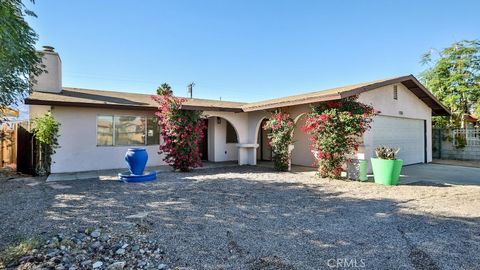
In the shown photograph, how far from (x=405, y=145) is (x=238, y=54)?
11.9 metres

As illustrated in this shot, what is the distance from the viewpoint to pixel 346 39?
14.1 m

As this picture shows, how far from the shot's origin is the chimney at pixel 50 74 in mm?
11341

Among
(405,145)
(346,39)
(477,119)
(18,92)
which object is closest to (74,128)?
(18,92)

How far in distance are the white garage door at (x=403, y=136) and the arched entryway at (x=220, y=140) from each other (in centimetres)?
665

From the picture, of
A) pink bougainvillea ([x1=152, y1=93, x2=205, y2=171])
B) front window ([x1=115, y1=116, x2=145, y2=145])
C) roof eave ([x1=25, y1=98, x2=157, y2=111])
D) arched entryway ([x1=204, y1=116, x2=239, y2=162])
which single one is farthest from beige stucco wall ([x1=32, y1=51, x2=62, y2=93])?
arched entryway ([x1=204, y1=116, x2=239, y2=162])

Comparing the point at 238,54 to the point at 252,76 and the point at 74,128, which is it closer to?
the point at 252,76

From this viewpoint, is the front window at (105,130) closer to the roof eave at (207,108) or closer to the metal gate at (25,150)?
the metal gate at (25,150)

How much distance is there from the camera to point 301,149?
13297 millimetres

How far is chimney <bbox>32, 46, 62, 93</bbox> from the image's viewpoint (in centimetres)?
1134

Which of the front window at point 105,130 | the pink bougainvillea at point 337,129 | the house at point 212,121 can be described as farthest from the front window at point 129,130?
the pink bougainvillea at point 337,129

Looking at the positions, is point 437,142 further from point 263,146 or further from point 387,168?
point 387,168

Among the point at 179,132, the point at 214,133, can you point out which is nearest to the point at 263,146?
the point at 214,133

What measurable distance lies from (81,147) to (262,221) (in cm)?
888

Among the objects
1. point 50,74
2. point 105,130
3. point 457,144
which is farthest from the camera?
point 457,144
